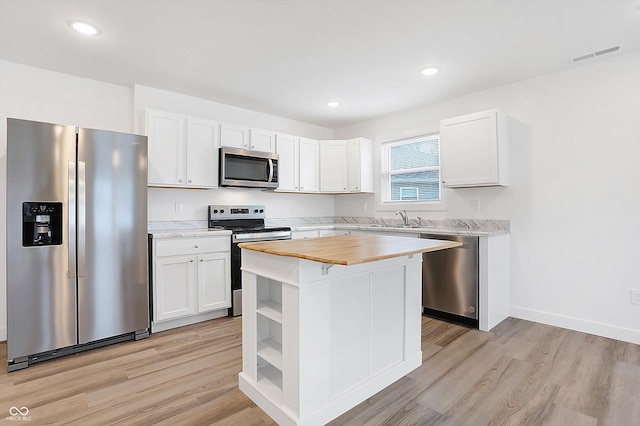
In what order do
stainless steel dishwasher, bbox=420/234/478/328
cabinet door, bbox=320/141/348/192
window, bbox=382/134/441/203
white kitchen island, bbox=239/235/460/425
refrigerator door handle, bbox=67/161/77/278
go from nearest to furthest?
white kitchen island, bbox=239/235/460/425, refrigerator door handle, bbox=67/161/77/278, stainless steel dishwasher, bbox=420/234/478/328, window, bbox=382/134/441/203, cabinet door, bbox=320/141/348/192

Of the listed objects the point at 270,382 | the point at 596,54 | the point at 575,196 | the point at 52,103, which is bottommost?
the point at 270,382

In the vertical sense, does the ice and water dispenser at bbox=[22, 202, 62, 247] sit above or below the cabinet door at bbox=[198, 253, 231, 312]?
above

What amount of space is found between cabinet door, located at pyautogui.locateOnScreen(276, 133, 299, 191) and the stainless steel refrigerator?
5.78ft

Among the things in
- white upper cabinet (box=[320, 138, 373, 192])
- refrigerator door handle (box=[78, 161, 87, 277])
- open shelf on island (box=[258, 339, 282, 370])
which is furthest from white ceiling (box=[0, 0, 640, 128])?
open shelf on island (box=[258, 339, 282, 370])

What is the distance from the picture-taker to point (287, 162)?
176 inches

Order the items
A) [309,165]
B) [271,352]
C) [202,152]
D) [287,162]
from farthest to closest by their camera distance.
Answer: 1. [309,165]
2. [287,162]
3. [202,152]
4. [271,352]

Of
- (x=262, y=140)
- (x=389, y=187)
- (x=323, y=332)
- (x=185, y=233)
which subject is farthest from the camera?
(x=389, y=187)

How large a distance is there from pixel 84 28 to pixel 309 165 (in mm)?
2877

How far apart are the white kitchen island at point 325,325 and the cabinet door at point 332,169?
2.58 meters

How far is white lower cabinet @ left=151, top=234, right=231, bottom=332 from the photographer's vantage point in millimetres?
3117

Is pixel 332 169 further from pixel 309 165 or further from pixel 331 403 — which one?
pixel 331 403

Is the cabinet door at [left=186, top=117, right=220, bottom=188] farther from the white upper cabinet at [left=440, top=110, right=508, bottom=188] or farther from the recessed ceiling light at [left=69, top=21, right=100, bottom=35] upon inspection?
the white upper cabinet at [left=440, top=110, right=508, bottom=188]

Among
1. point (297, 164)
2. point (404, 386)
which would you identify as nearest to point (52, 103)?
point (297, 164)

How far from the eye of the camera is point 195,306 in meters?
3.32
